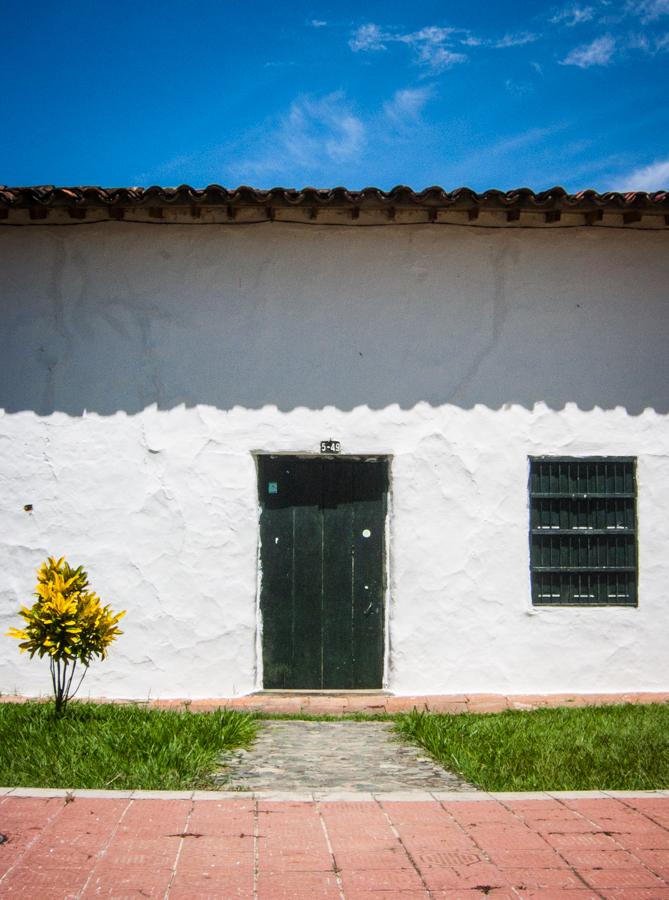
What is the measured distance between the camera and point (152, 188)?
701 cm

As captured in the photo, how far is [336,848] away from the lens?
3.68 m

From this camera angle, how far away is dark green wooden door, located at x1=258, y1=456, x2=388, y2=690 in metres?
7.51

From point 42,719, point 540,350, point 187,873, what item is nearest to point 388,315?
point 540,350

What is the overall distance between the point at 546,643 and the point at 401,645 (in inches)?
51.2

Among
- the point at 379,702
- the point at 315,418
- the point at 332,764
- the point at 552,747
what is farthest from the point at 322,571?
the point at 552,747

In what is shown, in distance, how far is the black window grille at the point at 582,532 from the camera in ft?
25.0

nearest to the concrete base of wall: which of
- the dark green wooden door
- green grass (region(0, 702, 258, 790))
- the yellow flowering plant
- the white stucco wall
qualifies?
the white stucco wall

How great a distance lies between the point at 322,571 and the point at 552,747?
2.81 metres

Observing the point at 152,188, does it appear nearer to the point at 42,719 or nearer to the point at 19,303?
the point at 19,303

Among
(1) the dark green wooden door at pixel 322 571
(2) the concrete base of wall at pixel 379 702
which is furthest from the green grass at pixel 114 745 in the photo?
(1) the dark green wooden door at pixel 322 571

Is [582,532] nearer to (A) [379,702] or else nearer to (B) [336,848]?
(A) [379,702]

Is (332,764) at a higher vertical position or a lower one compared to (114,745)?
Result: lower

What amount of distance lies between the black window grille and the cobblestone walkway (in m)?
2.29

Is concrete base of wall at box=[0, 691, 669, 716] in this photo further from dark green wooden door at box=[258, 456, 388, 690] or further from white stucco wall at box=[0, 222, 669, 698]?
dark green wooden door at box=[258, 456, 388, 690]
